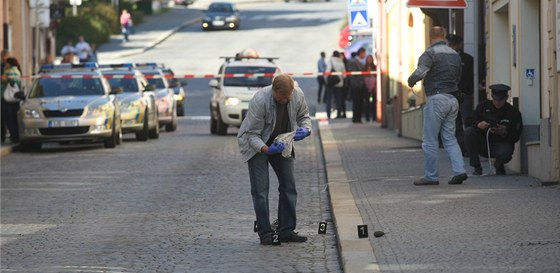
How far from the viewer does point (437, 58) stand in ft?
59.4

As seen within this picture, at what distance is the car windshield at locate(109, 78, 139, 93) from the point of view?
1340 inches

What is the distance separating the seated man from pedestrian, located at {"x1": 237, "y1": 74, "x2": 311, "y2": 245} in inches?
217

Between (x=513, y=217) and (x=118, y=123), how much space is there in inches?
671

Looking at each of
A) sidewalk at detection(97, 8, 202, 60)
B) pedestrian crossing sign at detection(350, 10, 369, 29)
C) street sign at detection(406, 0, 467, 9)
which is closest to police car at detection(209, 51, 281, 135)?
pedestrian crossing sign at detection(350, 10, 369, 29)

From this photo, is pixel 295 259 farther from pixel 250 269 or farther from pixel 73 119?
pixel 73 119

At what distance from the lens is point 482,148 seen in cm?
1941

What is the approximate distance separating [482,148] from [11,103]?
14162mm

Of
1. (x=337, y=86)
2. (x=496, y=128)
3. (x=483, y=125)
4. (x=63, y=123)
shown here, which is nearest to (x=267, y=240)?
(x=483, y=125)

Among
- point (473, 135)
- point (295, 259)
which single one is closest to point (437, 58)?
point (473, 135)

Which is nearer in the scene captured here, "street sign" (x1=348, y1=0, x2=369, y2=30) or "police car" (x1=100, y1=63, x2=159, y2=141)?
"police car" (x1=100, y1=63, x2=159, y2=141)

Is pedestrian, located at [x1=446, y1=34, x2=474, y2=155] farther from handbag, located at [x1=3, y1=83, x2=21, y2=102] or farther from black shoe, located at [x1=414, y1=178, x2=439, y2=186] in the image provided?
handbag, located at [x1=3, y1=83, x2=21, y2=102]

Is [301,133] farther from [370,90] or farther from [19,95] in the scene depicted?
[370,90]

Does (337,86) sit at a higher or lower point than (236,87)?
lower

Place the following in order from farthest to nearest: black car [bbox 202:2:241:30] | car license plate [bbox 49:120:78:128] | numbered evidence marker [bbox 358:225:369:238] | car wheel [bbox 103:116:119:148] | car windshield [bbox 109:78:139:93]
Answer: black car [bbox 202:2:241:30] → car windshield [bbox 109:78:139:93] → car wheel [bbox 103:116:119:148] → car license plate [bbox 49:120:78:128] → numbered evidence marker [bbox 358:225:369:238]
